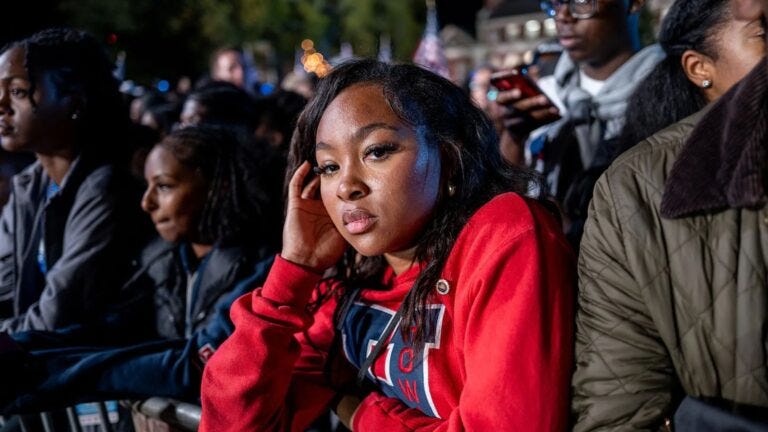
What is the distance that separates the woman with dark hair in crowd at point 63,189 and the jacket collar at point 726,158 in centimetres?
314

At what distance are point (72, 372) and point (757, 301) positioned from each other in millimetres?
2397

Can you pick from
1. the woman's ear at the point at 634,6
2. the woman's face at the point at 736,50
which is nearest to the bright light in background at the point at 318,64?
the woman's face at the point at 736,50

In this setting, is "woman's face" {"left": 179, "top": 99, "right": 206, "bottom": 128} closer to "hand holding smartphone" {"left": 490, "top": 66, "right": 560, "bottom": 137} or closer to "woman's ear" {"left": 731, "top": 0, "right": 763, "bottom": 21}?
"hand holding smartphone" {"left": 490, "top": 66, "right": 560, "bottom": 137}

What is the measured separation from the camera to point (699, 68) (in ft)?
9.13

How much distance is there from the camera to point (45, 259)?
4.15m

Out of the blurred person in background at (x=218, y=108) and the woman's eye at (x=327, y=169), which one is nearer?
the woman's eye at (x=327, y=169)

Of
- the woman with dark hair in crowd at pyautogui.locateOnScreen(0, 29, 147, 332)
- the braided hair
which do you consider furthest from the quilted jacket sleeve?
the woman with dark hair in crowd at pyautogui.locateOnScreen(0, 29, 147, 332)

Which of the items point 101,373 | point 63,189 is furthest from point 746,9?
point 63,189

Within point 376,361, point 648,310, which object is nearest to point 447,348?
point 376,361

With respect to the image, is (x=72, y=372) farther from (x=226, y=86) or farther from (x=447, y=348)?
(x=226, y=86)

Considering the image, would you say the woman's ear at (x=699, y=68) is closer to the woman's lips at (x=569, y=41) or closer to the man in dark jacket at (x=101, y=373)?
the woman's lips at (x=569, y=41)

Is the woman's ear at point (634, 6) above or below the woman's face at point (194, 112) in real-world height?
above

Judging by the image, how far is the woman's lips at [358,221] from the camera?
90.0 inches

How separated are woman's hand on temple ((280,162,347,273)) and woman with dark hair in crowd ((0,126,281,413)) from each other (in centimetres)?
68
